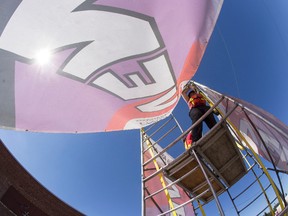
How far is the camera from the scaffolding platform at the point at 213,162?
3785mm

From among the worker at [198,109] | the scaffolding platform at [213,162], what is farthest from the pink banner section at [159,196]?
the worker at [198,109]

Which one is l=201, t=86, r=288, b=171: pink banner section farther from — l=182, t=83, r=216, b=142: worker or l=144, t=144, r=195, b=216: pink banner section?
l=144, t=144, r=195, b=216: pink banner section

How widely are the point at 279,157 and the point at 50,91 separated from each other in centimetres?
405

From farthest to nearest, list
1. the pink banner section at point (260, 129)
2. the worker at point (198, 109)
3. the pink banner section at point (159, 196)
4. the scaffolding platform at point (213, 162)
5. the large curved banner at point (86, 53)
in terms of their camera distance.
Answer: the pink banner section at point (159, 196)
the worker at point (198, 109)
the pink banner section at point (260, 129)
the scaffolding platform at point (213, 162)
the large curved banner at point (86, 53)

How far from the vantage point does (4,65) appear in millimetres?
3213

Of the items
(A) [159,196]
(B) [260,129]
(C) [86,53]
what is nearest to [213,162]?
(B) [260,129]

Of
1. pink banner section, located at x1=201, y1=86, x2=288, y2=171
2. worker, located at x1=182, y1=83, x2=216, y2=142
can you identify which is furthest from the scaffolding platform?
worker, located at x1=182, y1=83, x2=216, y2=142

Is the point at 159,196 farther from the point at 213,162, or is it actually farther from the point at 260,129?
the point at 260,129

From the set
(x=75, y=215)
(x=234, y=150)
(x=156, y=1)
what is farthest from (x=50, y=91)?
(x=75, y=215)

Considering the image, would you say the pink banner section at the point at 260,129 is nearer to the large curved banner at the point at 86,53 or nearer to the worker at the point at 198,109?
the worker at the point at 198,109

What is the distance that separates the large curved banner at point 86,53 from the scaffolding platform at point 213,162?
107 centimetres

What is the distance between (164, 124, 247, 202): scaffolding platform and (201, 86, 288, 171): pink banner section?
1.67 ft

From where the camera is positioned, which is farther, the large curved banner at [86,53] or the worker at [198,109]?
the worker at [198,109]

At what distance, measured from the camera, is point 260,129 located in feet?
15.3
